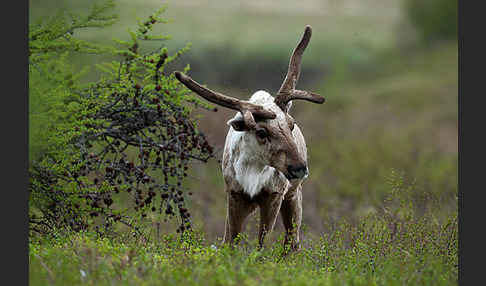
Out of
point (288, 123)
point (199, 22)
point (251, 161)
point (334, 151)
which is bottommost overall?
point (334, 151)

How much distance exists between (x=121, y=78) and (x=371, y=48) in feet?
82.2

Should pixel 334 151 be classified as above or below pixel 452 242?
below

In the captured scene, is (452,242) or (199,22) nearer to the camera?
(452,242)

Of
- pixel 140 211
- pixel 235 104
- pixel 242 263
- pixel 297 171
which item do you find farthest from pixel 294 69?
pixel 140 211

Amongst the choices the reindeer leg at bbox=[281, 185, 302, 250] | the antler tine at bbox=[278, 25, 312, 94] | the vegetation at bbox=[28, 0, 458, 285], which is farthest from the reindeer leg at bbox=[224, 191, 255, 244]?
the antler tine at bbox=[278, 25, 312, 94]

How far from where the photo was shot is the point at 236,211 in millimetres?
6168

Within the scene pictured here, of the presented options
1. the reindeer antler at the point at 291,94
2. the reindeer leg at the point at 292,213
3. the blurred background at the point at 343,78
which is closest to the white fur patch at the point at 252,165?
the reindeer antler at the point at 291,94

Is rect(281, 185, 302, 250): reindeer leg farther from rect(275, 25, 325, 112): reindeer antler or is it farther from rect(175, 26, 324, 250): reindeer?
rect(275, 25, 325, 112): reindeer antler

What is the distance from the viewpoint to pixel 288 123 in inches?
227

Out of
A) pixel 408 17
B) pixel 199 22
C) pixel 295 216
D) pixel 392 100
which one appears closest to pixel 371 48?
pixel 408 17

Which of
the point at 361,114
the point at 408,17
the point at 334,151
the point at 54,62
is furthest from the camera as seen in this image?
the point at 408,17

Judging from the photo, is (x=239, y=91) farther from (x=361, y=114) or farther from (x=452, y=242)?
(x=452, y=242)

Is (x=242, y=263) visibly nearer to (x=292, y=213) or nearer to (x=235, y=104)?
(x=235, y=104)

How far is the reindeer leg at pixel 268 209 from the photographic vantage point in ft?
19.6
